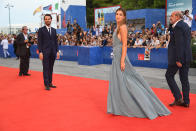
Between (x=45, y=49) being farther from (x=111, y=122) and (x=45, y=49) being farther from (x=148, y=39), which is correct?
(x=148, y=39)

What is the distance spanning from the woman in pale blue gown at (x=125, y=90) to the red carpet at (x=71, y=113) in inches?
5.8

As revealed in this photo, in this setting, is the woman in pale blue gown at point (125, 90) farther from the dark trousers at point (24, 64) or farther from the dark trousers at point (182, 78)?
the dark trousers at point (24, 64)

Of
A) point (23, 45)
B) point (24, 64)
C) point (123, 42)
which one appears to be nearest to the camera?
point (123, 42)

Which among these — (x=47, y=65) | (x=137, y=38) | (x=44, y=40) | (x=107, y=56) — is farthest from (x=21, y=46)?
(x=137, y=38)

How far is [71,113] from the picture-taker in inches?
173

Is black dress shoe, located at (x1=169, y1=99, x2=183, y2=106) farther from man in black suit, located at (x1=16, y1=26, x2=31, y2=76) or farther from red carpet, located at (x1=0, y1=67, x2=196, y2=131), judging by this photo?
man in black suit, located at (x1=16, y1=26, x2=31, y2=76)

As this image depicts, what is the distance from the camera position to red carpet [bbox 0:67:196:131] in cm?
367

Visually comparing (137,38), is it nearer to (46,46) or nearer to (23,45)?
(23,45)

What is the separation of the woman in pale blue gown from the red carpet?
15 centimetres

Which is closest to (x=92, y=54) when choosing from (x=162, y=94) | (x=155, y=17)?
(x=162, y=94)

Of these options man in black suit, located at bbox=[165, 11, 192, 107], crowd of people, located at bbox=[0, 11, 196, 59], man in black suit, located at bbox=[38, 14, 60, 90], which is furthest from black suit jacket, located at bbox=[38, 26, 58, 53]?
man in black suit, located at bbox=[165, 11, 192, 107]

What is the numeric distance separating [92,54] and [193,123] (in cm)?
918

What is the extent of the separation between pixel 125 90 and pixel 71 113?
1160 mm

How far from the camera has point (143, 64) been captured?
11.6 m
